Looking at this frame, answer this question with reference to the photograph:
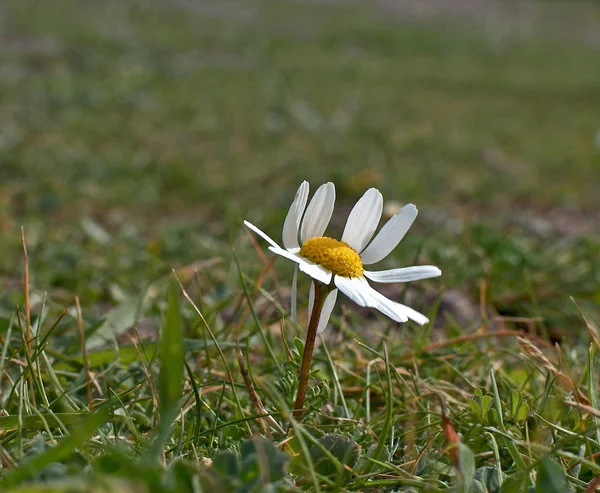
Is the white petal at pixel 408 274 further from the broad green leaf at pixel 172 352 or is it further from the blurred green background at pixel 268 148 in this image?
the blurred green background at pixel 268 148

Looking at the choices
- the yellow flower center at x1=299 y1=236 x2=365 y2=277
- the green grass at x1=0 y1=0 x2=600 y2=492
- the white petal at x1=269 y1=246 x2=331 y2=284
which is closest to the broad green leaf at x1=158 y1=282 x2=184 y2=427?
the green grass at x1=0 y1=0 x2=600 y2=492

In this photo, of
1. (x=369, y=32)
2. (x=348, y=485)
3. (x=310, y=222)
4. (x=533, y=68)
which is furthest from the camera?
(x=369, y=32)

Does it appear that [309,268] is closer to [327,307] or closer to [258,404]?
[327,307]

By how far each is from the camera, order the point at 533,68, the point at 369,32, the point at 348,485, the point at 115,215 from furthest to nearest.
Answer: the point at 369,32 < the point at 533,68 < the point at 115,215 < the point at 348,485

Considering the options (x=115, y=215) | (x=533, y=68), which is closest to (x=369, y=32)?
(x=533, y=68)

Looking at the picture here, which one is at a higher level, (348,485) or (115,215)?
(348,485)

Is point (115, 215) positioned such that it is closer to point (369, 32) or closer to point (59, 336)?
point (59, 336)

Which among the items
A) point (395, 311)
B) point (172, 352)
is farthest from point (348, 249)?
point (172, 352)

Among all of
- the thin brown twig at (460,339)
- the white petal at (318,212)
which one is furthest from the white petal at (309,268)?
the thin brown twig at (460,339)
